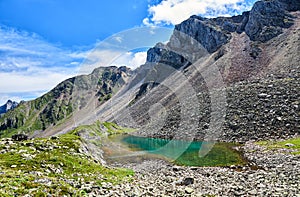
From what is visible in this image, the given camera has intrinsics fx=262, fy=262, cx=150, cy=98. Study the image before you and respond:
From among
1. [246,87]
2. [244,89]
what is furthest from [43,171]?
[246,87]

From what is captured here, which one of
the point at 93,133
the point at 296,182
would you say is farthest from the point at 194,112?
the point at 296,182

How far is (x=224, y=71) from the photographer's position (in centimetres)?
12506

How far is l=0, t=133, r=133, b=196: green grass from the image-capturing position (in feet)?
52.6

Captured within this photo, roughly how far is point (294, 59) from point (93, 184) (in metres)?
A: 99.5

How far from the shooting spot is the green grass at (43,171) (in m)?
16.0

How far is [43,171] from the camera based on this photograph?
870 inches

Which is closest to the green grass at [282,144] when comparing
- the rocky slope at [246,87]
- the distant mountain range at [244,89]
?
→ the rocky slope at [246,87]

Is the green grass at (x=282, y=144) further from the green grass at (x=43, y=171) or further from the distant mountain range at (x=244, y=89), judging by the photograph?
the green grass at (x=43, y=171)

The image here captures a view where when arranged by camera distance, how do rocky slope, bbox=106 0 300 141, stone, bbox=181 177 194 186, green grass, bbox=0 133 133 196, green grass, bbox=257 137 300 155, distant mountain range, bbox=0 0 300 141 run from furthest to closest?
distant mountain range, bbox=0 0 300 141 → rocky slope, bbox=106 0 300 141 → green grass, bbox=257 137 300 155 → stone, bbox=181 177 194 186 → green grass, bbox=0 133 133 196

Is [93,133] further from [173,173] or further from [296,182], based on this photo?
[296,182]

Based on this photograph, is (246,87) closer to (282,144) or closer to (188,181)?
(282,144)

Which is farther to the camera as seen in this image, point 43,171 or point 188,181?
point 188,181

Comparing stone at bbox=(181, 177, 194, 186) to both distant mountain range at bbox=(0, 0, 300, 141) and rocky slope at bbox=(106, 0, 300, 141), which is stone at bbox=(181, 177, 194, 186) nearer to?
rocky slope at bbox=(106, 0, 300, 141)

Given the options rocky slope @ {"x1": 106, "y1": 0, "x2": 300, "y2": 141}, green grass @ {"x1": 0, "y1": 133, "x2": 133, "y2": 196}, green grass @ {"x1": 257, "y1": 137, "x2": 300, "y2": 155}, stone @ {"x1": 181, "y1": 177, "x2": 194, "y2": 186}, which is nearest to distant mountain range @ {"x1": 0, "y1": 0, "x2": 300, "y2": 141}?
rocky slope @ {"x1": 106, "y1": 0, "x2": 300, "y2": 141}
